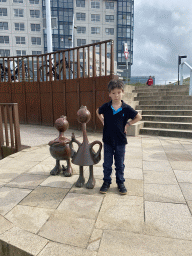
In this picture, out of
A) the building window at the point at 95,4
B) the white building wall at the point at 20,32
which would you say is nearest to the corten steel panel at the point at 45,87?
the white building wall at the point at 20,32

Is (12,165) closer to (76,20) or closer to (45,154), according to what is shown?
(45,154)

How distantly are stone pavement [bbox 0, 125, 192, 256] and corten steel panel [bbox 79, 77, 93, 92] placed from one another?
12.8 ft

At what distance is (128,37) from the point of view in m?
44.2

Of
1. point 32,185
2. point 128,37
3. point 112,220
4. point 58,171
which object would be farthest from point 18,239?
point 128,37

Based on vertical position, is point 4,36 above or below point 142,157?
above

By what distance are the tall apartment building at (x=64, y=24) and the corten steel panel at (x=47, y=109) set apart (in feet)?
112

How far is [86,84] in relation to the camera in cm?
704

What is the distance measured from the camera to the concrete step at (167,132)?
621 centimetres

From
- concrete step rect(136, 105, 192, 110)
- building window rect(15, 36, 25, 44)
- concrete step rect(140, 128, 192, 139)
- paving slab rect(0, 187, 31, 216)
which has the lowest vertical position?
paving slab rect(0, 187, 31, 216)

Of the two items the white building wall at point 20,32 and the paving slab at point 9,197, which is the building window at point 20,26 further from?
the paving slab at point 9,197

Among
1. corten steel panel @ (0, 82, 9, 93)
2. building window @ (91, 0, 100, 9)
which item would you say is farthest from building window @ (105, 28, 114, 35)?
corten steel panel @ (0, 82, 9, 93)

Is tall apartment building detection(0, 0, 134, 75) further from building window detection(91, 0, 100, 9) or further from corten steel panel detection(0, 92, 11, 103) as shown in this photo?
corten steel panel detection(0, 92, 11, 103)

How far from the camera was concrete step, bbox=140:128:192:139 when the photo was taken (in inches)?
245

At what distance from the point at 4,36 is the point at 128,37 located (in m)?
26.7
